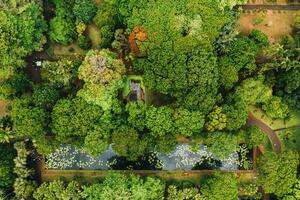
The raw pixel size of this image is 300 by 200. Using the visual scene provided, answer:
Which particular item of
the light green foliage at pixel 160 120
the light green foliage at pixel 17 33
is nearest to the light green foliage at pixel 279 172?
the light green foliage at pixel 160 120

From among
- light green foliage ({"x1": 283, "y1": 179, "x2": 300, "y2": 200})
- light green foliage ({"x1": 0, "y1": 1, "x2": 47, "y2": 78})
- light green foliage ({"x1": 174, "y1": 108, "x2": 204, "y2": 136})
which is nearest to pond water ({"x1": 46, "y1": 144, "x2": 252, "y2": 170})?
light green foliage ({"x1": 174, "y1": 108, "x2": 204, "y2": 136})

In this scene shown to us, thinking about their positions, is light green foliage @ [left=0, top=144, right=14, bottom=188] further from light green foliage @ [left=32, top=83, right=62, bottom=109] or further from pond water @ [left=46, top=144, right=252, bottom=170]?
light green foliage @ [left=32, top=83, right=62, bottom=109]

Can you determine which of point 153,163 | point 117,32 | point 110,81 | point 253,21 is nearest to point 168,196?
point 153,163

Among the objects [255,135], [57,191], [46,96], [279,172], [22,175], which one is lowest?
[57,191]

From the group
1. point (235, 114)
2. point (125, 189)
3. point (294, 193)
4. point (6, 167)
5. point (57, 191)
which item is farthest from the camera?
point (6, 167)

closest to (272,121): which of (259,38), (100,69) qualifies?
(259,38)

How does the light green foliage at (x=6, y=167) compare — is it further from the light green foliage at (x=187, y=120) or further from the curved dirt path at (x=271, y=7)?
the curved dirt path at (x=271, y=7)

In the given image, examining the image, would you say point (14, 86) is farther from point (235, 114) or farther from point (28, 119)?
point (235, 114)
